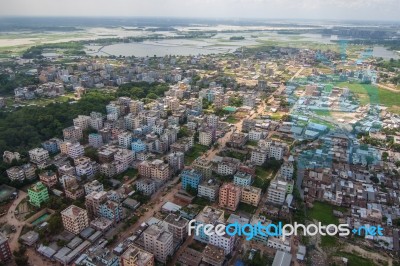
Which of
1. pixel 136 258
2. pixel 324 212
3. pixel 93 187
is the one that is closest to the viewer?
pixel 136 258

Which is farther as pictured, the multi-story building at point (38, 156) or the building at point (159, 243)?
the multi-story building at point (38, 156)

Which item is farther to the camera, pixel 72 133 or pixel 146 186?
pixel 72 133

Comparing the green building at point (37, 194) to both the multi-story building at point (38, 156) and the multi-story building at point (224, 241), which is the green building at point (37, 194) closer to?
the multi-story building at point (38, 156)

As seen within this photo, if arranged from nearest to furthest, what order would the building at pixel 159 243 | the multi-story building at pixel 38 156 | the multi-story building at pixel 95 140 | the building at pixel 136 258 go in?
the building at pixel 136 258
the building at pixel 159 243
the multi-story building at pixel 38 156
the multi-story building at pixel 95 140

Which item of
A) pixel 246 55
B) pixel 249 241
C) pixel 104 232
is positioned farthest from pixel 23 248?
pixel 246 55

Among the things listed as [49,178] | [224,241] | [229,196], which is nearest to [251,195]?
[229,196]

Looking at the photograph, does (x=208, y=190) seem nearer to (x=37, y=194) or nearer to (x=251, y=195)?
(x=251, y=195)

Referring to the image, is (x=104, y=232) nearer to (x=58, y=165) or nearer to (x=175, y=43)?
(x=58, y=165)

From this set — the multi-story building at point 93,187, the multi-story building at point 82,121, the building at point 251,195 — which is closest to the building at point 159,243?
the multi-story building at point 93,187
